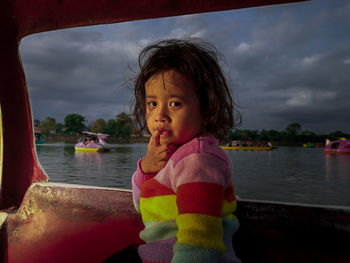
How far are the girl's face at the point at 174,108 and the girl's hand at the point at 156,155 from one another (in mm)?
17

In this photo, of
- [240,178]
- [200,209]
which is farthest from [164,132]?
[240,178]

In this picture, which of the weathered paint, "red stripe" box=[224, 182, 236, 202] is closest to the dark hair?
"red stripe" box=[224, 182, 236, 202]

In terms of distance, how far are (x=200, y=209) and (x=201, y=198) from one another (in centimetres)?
2

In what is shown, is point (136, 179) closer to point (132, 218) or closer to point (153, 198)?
point (153, 198)

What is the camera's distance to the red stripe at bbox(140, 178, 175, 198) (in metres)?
0.73

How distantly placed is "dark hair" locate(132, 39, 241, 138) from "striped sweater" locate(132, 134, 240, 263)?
5.2 inches

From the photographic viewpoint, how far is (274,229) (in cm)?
117

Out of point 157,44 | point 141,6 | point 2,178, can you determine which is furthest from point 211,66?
point 2,178

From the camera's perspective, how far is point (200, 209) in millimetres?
572

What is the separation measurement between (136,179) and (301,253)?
0.72 m

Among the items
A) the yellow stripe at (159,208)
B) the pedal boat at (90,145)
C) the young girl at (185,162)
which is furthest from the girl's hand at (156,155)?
the pedal boat at (90,145)

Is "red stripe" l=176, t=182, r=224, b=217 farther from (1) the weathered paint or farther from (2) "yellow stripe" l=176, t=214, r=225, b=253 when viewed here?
(1) the weathered paint

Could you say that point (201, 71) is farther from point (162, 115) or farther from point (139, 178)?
point (139, 178)

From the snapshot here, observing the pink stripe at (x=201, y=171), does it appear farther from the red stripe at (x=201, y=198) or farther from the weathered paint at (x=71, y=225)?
the weathered paint at (x=71, y=225)
